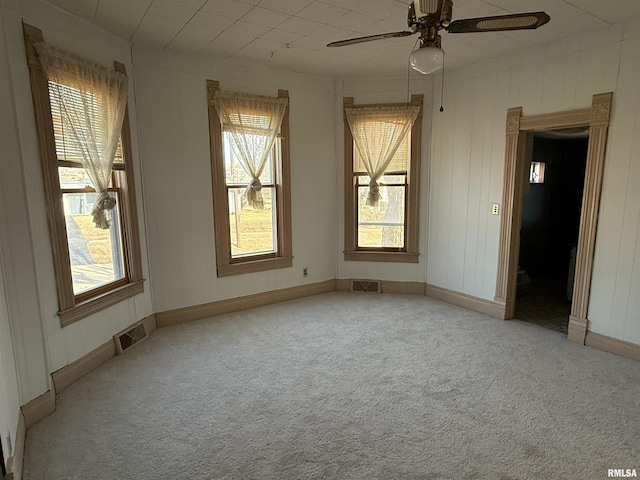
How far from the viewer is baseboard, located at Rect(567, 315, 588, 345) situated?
3.60 metres

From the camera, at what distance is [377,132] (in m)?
4.81

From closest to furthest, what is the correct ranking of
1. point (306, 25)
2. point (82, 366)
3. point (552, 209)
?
1. point (82, 366)
2. point (306, 25)
3. point (552, 209)

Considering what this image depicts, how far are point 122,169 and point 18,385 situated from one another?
192 cm

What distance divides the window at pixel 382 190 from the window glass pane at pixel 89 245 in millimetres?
2765

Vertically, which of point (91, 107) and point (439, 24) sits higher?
point (439, 24)

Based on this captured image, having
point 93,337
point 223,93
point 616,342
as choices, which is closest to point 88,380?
point 93,337

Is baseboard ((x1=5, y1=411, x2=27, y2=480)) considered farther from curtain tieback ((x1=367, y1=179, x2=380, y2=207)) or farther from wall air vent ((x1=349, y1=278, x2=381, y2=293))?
curtain tieback ((x1=367, y1=179, x2=380, y2=207))

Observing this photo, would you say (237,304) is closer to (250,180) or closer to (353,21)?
(250,180)

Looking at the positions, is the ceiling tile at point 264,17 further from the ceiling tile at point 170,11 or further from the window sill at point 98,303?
the window sill at point 98,303

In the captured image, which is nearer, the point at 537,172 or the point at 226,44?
the point at 226,44

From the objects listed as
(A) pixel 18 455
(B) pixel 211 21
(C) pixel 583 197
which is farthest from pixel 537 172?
(A) pixel 18 455

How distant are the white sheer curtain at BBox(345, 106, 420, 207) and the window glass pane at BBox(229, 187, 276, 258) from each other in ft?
4.14

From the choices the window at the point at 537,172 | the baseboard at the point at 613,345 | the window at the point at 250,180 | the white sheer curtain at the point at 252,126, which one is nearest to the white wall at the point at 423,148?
the window at the point at 250,180

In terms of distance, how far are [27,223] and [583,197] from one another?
4.43m
